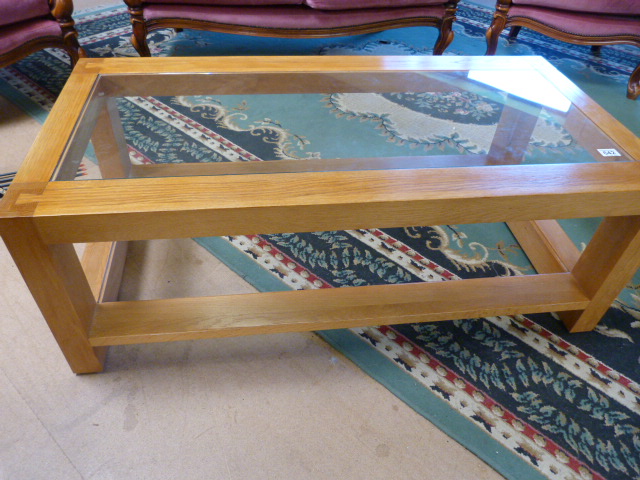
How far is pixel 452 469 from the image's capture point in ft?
2.72

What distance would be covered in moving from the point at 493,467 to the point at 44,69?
2309 mm

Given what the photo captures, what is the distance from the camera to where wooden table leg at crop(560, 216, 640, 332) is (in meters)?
0.89

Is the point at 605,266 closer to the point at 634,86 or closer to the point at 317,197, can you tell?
the point at 317,197

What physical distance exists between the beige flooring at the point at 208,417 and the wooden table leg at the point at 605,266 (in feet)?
1.41

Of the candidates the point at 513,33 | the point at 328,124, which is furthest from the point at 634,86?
the point at 328,124

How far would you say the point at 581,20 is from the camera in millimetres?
2002

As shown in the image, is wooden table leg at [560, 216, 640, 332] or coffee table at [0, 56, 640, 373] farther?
wooden table leg at [560, 216, 640, 332]

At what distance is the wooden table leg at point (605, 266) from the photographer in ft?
2.93

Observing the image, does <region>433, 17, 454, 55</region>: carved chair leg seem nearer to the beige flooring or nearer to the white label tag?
the white label tag

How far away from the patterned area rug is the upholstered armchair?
3.62 ft

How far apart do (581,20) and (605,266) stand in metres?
1.55

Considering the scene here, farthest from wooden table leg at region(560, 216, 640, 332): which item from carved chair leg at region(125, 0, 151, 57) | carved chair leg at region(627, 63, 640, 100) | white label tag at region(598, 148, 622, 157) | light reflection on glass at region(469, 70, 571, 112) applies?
carved chair leg at region(125, 0, 151, 57)

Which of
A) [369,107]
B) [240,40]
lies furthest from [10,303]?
[240,40]

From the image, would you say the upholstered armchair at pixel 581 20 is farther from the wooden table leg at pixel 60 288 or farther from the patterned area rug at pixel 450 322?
the wooden table leg at pixel 60 288
